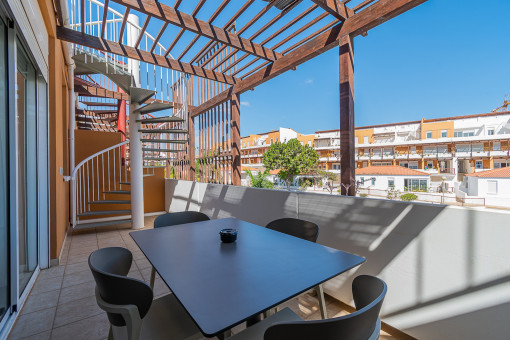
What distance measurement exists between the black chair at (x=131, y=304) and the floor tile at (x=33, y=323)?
89 centimetres

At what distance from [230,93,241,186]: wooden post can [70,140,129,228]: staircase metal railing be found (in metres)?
2.46

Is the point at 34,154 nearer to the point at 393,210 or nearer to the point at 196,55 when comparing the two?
the point at 196,55

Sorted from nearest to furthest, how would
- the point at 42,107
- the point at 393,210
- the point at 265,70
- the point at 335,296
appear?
the point at 393,210 → the point at 335,296 → the point at 42,107 → the point at 265,70

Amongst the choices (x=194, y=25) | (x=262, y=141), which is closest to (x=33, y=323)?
(x=194, y=25)

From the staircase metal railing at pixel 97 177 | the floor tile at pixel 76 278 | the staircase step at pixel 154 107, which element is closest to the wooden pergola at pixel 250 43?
the staircase step at pixel 154 107

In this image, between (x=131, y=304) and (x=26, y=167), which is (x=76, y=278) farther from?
(x=131, y=304)

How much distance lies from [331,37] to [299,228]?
7.16 ft

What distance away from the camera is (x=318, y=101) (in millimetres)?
25891

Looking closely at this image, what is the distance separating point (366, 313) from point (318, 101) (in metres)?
27.6

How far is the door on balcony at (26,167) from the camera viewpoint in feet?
6.61

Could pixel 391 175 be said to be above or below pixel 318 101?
below

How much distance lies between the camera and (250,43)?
3066 millimetres

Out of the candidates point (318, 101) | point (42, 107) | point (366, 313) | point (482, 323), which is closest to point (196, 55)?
point (42, 107)

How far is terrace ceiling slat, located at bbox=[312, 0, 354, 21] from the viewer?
82.7 inches
